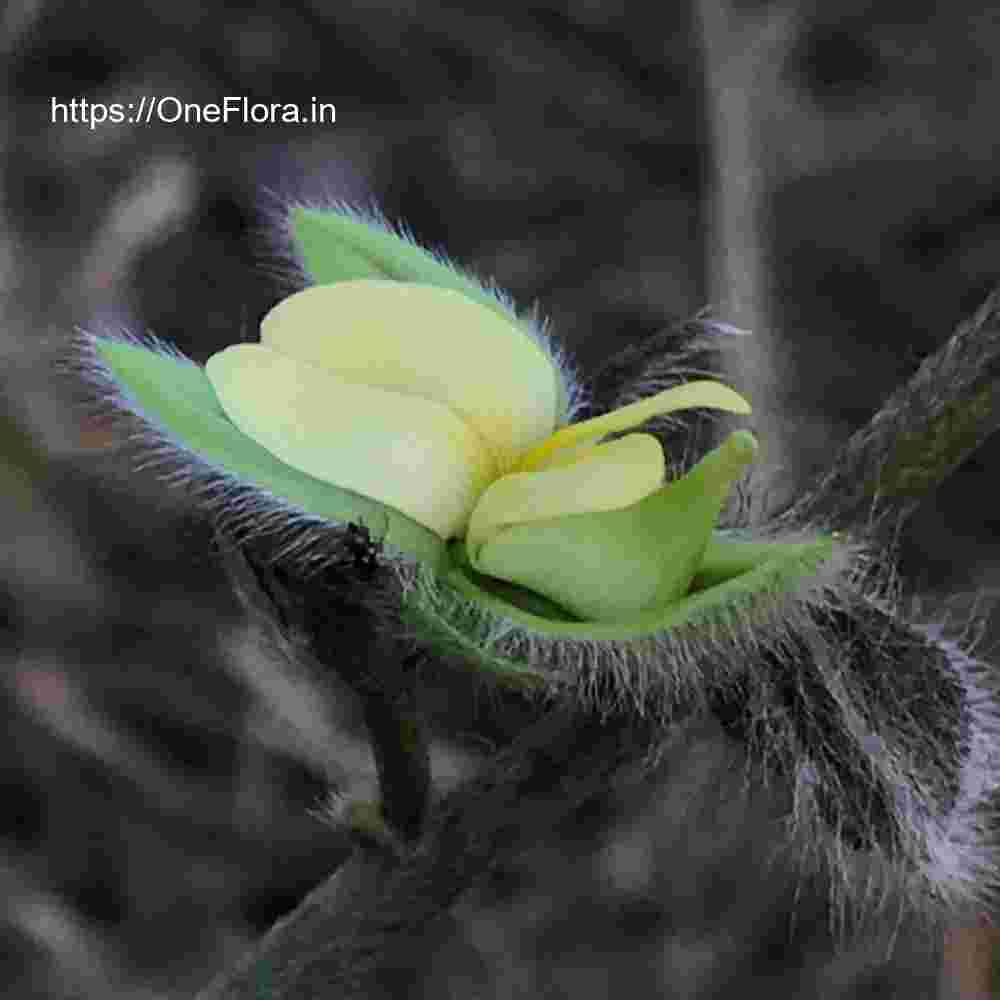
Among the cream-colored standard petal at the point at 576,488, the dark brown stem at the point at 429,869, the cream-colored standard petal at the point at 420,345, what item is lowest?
the dark brown stem at the point at 429,869

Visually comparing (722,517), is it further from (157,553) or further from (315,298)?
(157,553)

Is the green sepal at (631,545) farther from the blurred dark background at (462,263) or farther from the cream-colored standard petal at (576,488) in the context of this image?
the blurred dark background at (462,263)

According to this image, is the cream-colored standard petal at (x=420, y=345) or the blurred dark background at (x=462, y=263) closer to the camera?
the cream-colored standard petal at (x=420, y=345)

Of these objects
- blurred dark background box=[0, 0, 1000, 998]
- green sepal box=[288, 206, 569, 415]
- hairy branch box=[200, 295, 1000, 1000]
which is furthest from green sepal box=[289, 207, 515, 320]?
blurred dark background box=[0, 0, 1000, 998]

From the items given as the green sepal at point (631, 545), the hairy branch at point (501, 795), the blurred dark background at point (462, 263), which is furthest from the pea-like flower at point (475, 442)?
the blurred dark background at point (462, 263)

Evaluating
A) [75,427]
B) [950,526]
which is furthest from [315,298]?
[950,526]

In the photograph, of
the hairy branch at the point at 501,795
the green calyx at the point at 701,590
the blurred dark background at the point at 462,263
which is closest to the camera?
the green calyx at the point at 701,590

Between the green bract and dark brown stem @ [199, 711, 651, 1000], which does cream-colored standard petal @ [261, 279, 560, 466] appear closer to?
the green bract

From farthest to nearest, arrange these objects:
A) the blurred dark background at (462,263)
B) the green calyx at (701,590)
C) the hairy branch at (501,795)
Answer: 1. the blurred dark background at (462,263)
2. the hairy branch at (501,795)
3. the green calyx at (701,590)
